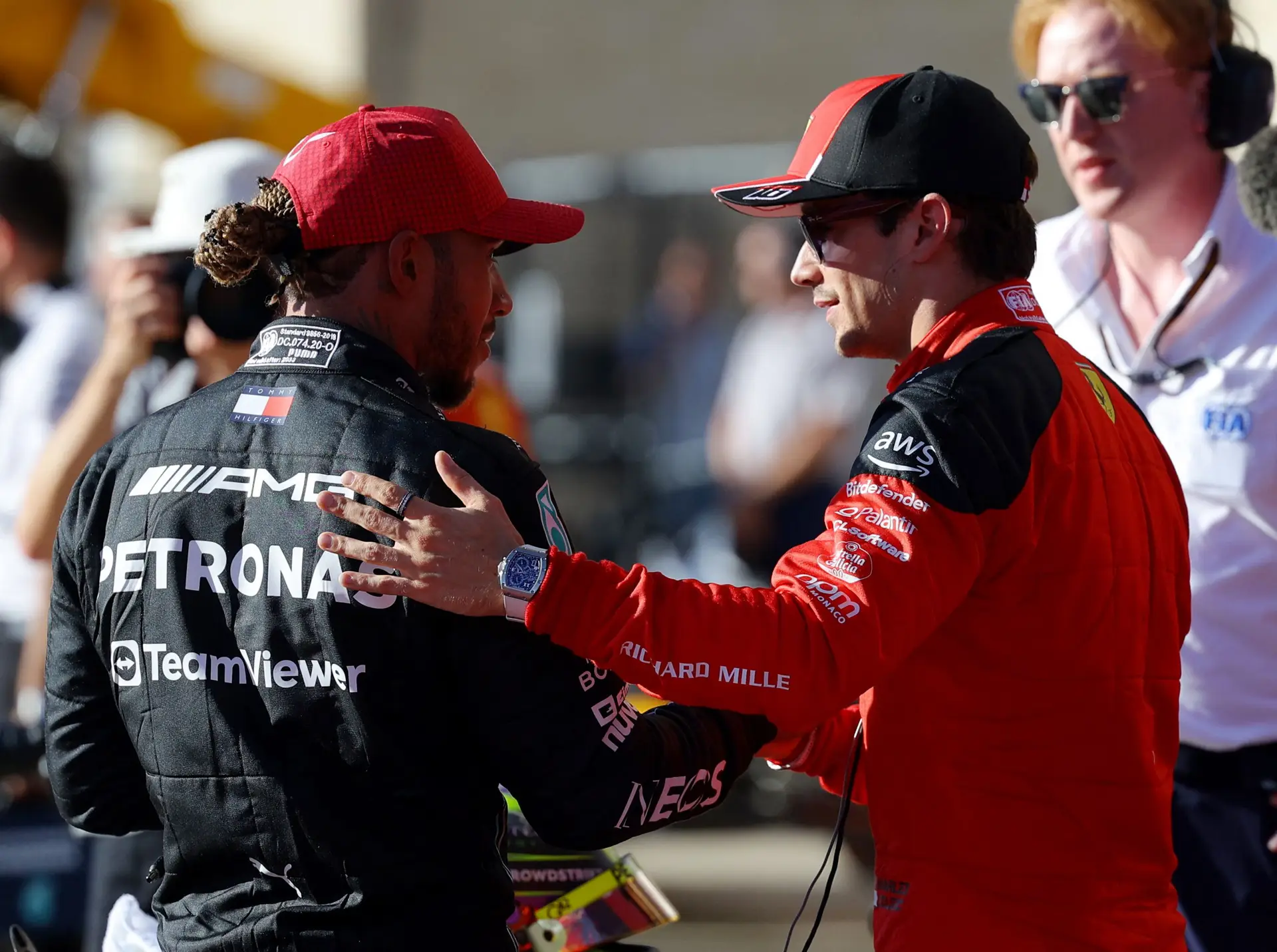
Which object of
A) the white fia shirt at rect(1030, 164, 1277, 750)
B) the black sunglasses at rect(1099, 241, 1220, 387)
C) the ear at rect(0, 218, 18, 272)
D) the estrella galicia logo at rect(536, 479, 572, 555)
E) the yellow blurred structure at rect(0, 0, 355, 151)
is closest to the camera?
the estrella galicia logo at rect(536, 479, 572, 555)

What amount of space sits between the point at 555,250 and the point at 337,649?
9.42 m

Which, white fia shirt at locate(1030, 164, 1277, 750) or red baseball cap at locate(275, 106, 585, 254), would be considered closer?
red baseball cap at locate(275, 106, 585, 254)

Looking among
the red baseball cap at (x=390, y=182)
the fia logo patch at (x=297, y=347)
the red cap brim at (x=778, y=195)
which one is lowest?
the fia logo patch at (x=297, y=347)

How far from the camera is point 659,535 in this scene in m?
10.1

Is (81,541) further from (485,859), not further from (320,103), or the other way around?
(320,103)

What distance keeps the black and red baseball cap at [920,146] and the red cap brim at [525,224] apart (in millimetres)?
382

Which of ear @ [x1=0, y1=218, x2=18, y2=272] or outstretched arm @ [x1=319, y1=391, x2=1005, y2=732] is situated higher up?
ear @ [x1=0, y1=218, x2=18, y2=272]

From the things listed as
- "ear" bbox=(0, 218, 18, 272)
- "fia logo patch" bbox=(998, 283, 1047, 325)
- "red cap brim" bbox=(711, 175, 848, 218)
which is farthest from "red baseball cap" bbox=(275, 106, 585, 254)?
"ear" bbox=(0, 218, 18, 272)

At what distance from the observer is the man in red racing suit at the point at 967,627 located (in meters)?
2.04

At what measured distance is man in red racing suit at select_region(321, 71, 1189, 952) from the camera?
6.70ft

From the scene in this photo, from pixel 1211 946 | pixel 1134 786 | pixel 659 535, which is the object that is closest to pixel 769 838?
pixel 659 535

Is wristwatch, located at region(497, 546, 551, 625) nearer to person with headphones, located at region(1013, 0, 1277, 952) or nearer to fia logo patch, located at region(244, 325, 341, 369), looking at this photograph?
fia logo patch, located at region(244, 325, 341, 369)

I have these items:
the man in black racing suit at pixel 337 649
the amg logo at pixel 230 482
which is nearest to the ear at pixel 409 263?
the man in black racing suit at pixel 337 649

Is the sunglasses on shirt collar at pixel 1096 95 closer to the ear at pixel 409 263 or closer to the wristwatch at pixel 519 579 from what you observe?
the ear at pixel 409 263
